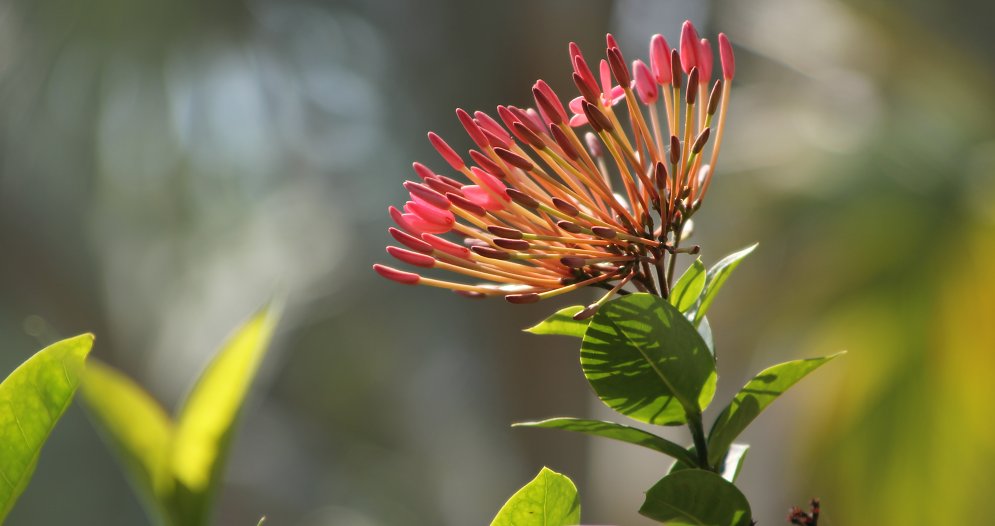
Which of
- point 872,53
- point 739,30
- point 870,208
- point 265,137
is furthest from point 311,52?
point 870,208

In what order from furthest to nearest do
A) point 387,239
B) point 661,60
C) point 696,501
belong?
point 387,239
point 661,60
point 696,501

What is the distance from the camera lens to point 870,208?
466 centimetres

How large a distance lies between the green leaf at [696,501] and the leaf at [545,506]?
0.16ft

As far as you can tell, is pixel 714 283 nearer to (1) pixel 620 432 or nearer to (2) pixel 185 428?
(1) pixel 620 432

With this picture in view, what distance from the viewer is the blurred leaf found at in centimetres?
62

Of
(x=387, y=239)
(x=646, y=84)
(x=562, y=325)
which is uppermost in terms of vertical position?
(x=387, y=239)

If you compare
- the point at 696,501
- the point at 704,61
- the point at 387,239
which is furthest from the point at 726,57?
the point at 387,239

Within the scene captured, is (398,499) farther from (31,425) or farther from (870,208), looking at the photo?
(31,425)

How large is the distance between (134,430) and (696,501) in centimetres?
38

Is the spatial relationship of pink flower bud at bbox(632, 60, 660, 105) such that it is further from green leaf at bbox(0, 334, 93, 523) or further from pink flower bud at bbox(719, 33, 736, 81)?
green leaf at bbox(0, 334, 93, 523)

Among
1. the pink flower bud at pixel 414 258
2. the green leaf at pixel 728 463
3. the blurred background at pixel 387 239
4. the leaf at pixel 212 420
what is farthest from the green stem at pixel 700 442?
the blurred background at pixel 387 239

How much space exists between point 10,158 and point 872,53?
6361 mm

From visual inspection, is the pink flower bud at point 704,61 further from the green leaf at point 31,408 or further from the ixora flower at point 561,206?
the green leaf at point 31,408

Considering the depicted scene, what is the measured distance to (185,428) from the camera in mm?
630
